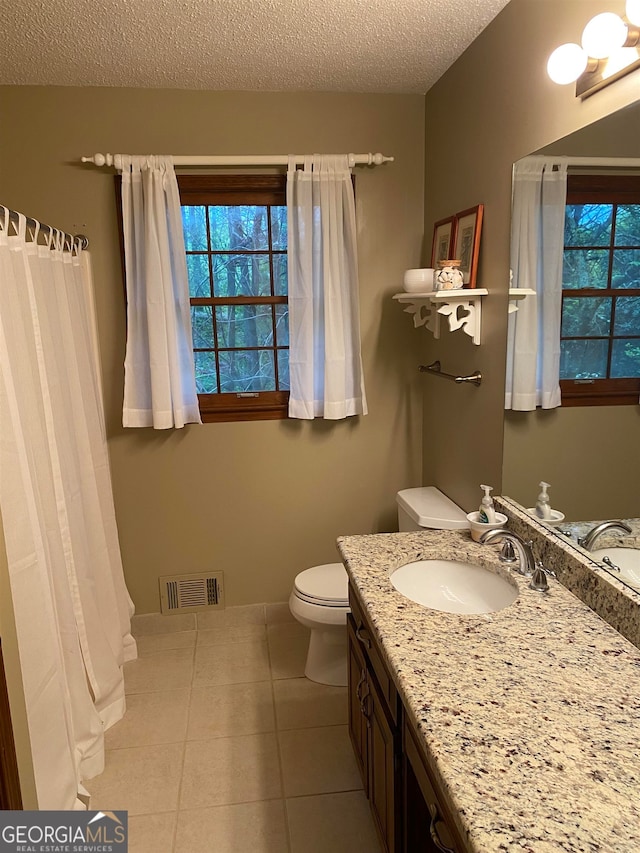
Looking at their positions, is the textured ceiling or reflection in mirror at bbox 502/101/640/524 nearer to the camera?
reflection in mirror at bbox 502/101/640/524

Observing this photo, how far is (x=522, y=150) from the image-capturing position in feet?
6.52

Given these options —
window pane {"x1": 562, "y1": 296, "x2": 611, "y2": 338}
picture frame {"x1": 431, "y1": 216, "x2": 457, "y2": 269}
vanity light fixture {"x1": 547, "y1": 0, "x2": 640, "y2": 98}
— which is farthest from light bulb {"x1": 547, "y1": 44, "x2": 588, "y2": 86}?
picture frame {"x1": 431, "y1": 216, "x2": 457, "y2": 269}

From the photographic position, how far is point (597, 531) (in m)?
1.64

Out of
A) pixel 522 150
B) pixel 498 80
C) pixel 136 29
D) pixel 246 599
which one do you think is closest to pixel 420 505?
pixel 246 599

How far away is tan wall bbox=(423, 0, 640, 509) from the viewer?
1.76m

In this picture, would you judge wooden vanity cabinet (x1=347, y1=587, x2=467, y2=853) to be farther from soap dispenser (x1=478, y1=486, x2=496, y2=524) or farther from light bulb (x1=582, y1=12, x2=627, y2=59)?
light bulb (x1=582, y1=12, x2=627, y2=59)

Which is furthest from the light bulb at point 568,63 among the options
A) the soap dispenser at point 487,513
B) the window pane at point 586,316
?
the soap dispenser at point 487,513

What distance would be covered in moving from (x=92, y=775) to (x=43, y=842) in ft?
2.08

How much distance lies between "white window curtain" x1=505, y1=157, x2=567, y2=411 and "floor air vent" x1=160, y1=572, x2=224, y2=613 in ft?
5.96

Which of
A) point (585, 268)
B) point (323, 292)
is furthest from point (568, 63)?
point (323, 292)

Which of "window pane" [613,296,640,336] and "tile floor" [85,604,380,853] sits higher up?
"window pane" [613,296,640,336]

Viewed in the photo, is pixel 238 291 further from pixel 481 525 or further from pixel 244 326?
pixel 481 525

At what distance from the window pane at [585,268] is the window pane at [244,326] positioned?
156 cm

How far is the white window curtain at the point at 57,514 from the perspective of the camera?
175cm
